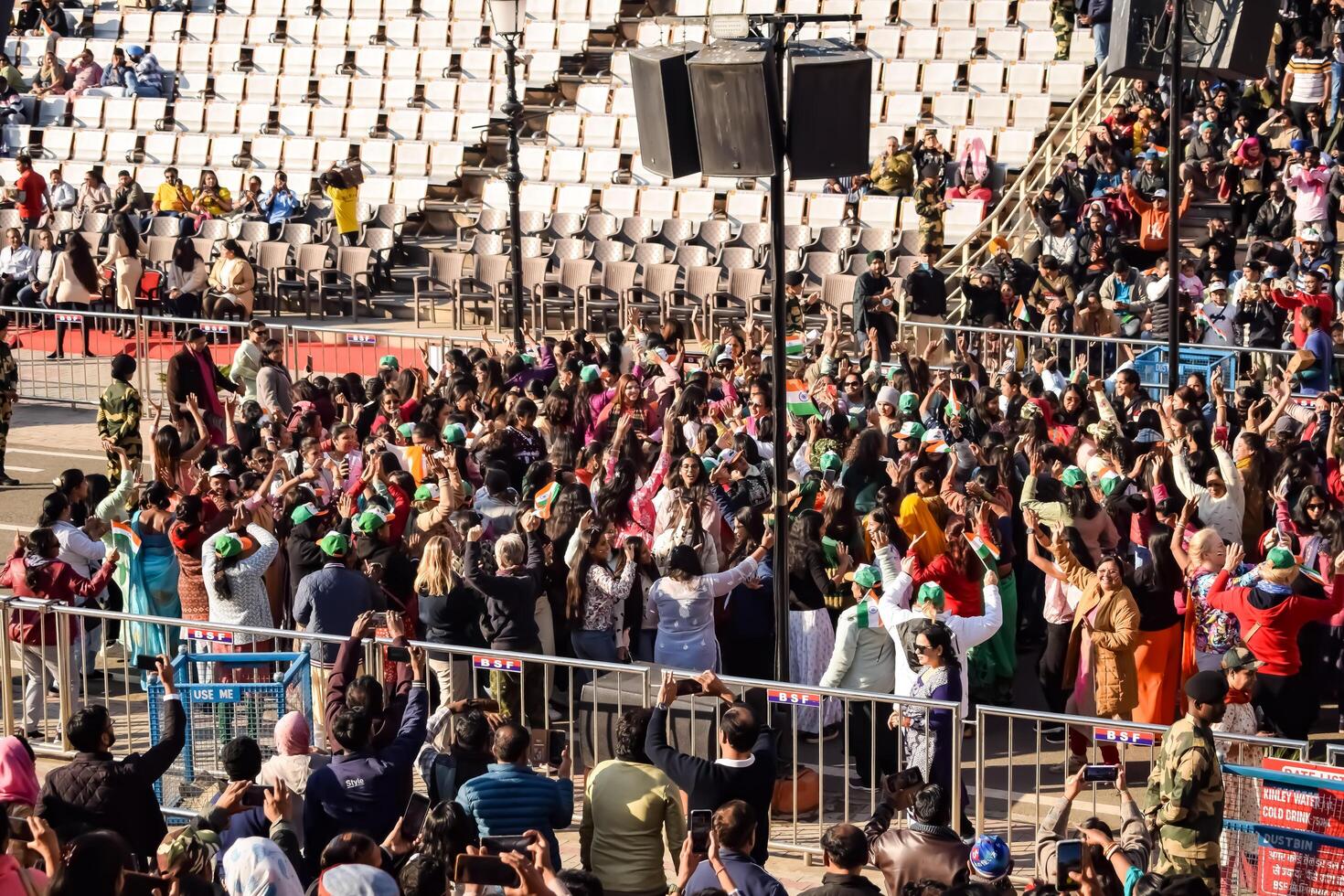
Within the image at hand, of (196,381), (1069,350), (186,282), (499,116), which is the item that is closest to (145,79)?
(499,116)

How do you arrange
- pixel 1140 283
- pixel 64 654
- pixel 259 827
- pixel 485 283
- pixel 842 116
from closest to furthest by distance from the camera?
1. pixel 259 827
2. pixel 842 116
3. pixel 64 654
4. pixel 1140 283
5. pixel 485 283

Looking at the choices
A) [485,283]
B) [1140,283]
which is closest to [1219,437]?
[1140,283]

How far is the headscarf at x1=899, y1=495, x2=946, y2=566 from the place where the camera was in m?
11.6

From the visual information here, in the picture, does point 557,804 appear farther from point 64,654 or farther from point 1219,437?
point 1219,437

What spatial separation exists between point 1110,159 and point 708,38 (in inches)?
536

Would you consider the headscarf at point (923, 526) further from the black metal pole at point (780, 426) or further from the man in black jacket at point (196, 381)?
the man in black jacket at point (196, 381)

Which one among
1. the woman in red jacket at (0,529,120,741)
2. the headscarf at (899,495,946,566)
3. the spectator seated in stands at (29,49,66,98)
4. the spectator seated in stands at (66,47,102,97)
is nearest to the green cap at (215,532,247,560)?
the woman in red jacket at (0,529,120,741)


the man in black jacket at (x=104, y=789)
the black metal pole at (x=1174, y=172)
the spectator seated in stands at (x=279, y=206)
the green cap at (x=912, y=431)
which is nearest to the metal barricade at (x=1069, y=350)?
the black metal pole at (x=1174, y=172)

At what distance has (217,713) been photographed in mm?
9930

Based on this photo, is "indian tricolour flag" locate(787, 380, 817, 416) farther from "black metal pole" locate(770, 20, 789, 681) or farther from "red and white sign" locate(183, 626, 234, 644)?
"red and white sign" locate(183, 626, 234, 644)

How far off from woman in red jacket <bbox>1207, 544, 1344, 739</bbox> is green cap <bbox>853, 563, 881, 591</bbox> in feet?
5.72

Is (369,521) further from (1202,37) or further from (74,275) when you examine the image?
(74,275)

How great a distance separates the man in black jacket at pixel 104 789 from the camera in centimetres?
817

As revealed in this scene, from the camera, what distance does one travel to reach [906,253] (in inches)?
906
